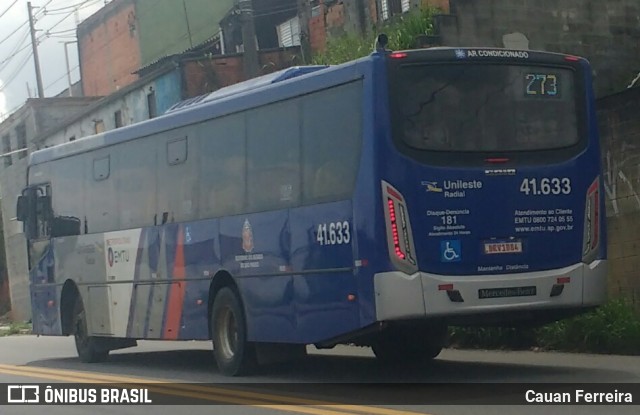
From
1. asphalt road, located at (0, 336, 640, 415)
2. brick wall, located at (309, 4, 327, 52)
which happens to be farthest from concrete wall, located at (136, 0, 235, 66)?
asphalt road, located at (0, 336, 640, 415)

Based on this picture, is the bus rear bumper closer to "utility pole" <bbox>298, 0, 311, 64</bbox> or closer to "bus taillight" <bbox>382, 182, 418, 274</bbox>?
"bus taillight" <bbox>382, 182, 418, 274</bbox>

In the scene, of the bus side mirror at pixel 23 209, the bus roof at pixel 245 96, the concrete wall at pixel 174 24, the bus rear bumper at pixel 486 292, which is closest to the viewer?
the bus rear bumper at pixel 486 292

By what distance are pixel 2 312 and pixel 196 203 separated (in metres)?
37.5

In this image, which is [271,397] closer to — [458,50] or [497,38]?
[458,50]

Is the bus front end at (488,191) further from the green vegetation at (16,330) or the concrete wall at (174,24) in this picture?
the concrete wall at (174,24)

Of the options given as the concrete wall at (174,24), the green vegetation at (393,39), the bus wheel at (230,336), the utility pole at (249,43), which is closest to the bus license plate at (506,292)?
the bus wheel at (230,336)

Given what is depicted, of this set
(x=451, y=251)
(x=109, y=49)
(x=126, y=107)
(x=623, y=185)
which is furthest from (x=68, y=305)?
(x=109, y=49)

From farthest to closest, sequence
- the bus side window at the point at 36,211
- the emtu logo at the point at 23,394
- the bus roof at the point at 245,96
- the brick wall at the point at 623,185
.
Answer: the bus side window at the point at 36,211 → the brick wall at the point at 623,185 → the emtu logo at the point at 23,394 → the bus roof at the point at 245,96

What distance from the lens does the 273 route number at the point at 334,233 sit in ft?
40.0

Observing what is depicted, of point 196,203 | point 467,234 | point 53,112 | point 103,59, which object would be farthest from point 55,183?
point 103,59

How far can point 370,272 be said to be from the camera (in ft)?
38.6

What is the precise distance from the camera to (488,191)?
12.0 meters

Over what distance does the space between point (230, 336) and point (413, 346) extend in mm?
2196

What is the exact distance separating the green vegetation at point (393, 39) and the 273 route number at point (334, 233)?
33.5 ft
